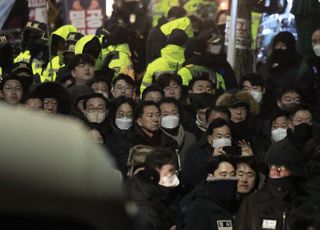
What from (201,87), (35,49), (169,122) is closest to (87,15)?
(35,49)

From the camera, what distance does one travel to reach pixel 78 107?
Answer: 9914mm

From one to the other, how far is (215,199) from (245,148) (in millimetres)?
1936

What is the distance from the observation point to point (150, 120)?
912 cm

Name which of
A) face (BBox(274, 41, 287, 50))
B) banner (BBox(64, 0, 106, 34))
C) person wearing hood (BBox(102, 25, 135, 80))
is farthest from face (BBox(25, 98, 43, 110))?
banner (BBox(64, 0, 106, 34))

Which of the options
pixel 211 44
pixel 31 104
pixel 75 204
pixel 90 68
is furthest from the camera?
pixel 211 44

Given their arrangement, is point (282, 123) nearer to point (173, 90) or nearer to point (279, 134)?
point (279, 134)

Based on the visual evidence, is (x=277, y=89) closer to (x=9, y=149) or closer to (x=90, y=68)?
(x=90, y=68)

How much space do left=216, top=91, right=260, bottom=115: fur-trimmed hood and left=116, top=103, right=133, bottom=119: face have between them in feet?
2.85

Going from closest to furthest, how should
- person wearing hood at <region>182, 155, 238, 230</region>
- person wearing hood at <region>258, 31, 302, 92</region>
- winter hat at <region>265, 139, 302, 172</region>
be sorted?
person wearing hood at <region>182, 155, 238, 230</region> → winter hat at <region>265, 139, 302, 172</region> → person wearing hood at <region>258, 31, 302, 92</region>

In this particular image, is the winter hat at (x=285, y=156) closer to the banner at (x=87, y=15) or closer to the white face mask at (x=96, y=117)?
the white face mask at (x=96, y=117)

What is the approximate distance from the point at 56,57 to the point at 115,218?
40.6ft

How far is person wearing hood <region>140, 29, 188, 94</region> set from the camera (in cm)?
1190

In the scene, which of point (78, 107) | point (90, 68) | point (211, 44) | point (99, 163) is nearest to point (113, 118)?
point (78, 107)

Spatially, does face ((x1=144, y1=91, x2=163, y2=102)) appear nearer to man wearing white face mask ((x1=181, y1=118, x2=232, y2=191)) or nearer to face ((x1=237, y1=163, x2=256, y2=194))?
man wearing white face mask ((x1=181, y1=118, x2=232, y2=191))
